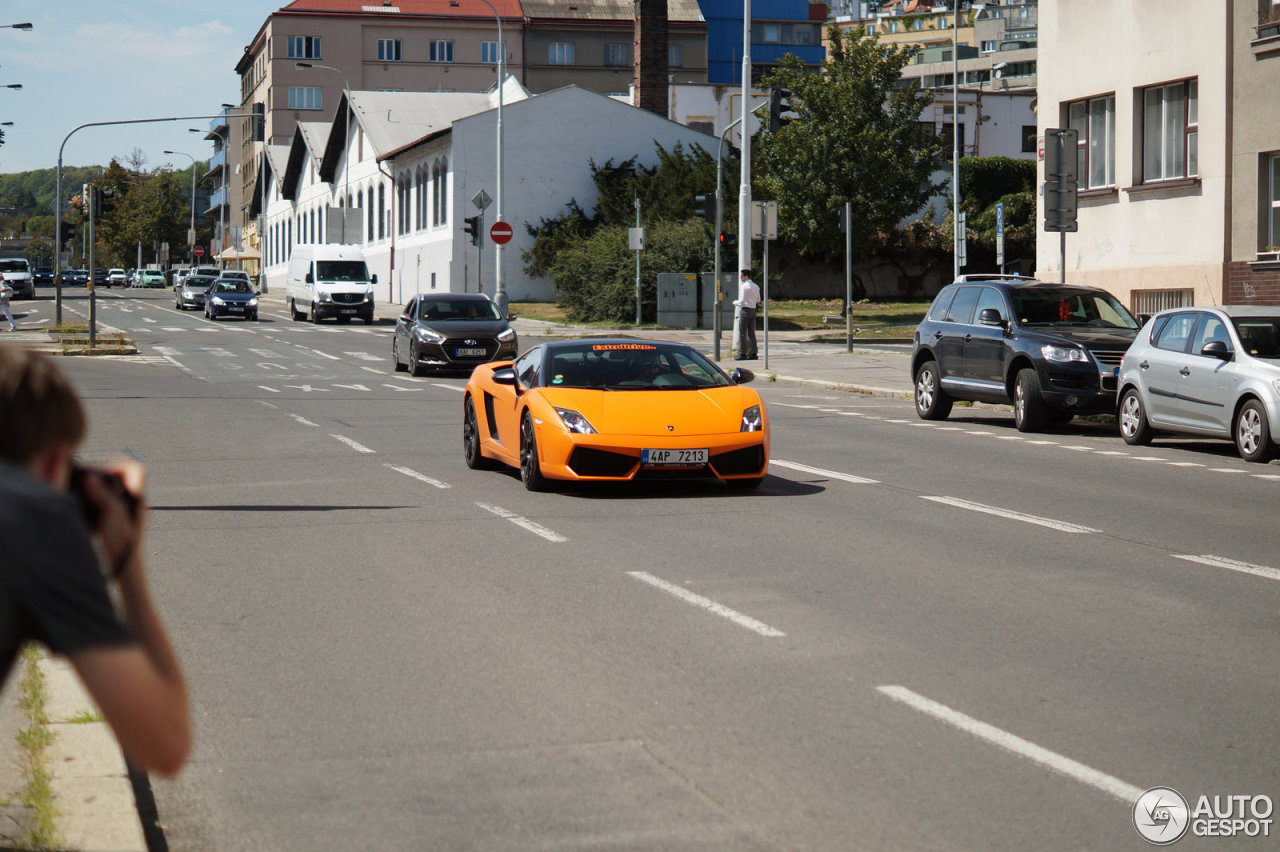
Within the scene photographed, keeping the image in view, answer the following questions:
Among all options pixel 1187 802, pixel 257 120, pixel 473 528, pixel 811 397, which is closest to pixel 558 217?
pixel 811 397

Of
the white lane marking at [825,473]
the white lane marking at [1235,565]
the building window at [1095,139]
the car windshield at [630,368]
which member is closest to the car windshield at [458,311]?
the building window at [1095,139]

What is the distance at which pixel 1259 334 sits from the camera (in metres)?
16.6

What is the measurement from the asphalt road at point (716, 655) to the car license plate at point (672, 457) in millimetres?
399

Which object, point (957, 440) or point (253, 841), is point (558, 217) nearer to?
point (957, 440)

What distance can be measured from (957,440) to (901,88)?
34.0 meters

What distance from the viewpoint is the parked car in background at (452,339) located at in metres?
30.6

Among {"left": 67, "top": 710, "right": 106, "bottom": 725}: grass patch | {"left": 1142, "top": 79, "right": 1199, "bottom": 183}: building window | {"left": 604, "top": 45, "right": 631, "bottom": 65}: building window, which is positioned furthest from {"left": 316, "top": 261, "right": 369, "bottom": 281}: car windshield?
{"left": 604, "top": 45, "right": 631, "bottom": 65}: building window

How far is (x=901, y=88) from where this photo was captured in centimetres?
5025

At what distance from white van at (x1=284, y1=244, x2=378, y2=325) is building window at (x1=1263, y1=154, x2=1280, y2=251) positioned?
33.6 meters

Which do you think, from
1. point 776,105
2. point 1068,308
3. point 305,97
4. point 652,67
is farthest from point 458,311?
A: point 305,97

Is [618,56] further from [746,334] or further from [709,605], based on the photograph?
[709,605]

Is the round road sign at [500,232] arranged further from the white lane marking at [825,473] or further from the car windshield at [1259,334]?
the white lane marking at [825,473]

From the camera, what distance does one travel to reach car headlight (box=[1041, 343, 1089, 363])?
19172mm

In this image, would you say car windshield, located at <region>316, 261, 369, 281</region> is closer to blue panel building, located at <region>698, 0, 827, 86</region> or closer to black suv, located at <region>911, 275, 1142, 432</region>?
black suv, located at <region>911, 275, 1142, 432</region>
